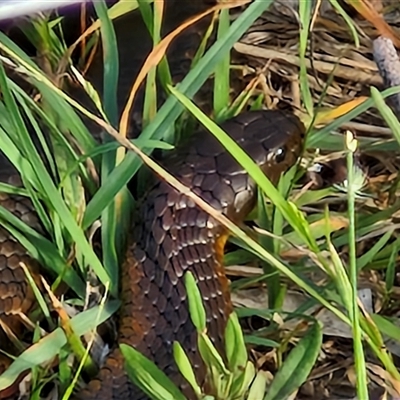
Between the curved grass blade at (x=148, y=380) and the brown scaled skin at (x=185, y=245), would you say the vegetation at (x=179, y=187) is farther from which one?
the curved grass blade at (x=148, y=380)

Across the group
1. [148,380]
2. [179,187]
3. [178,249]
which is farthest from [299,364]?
[178,249]

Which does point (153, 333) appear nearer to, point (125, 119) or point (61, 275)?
point (61, 275)

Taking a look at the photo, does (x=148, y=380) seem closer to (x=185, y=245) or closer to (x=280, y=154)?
(x=185, y=245)

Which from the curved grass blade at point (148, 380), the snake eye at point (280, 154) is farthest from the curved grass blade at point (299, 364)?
the snake eye at point (280, 154)

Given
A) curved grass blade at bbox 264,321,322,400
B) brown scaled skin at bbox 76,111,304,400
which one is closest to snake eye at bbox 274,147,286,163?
brown scaled skin at bbox 76,111,304,400

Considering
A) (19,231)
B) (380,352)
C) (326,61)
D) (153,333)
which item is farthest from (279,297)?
(326,61)

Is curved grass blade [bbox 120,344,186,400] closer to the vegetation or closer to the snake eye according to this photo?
the vegetation

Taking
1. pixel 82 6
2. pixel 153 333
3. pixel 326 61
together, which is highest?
pixel 82 6
